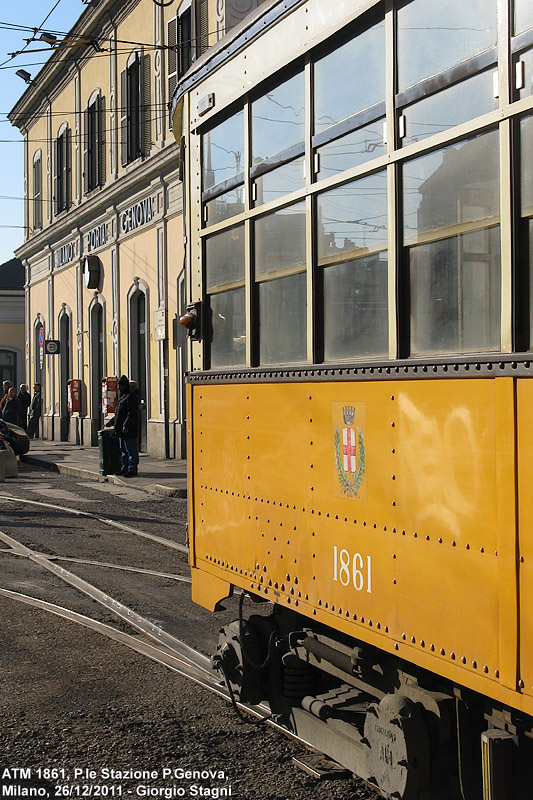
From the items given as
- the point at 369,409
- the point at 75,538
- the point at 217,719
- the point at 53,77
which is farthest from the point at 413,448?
the point at 53,77

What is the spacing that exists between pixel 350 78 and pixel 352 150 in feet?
0.83

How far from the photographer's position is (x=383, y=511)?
3.11 meters

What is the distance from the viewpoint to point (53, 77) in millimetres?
28078

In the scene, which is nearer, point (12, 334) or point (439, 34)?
point (439, 34)

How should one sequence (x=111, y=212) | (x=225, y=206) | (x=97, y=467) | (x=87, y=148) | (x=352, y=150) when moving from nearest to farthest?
(x=352, y=150)
(x=225, y=206)
(x=97, y=467)
(x=111, y=212)
(x=87, y=148)

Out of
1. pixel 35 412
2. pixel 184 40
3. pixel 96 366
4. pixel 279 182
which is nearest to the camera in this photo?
pixel 279 182

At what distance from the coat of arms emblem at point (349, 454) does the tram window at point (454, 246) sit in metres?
0.40

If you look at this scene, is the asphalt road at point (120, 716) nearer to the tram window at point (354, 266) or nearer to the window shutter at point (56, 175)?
the tram window at point (354, 266)

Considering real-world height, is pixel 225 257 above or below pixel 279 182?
below

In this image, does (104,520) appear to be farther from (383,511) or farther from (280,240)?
(383,511)

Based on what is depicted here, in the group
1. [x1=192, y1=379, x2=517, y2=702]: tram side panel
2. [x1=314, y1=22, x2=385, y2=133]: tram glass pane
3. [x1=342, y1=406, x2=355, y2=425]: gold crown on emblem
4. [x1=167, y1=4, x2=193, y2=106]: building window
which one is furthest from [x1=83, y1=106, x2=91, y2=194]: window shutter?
[x1=342, y1=406, x2=355, y2=425]: gold crown on emblem

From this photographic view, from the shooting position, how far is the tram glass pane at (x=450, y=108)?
8.75ft

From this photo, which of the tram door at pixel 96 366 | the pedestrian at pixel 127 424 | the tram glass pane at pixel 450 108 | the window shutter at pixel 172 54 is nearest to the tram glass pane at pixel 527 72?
the tram glass pane at pixel 450 108

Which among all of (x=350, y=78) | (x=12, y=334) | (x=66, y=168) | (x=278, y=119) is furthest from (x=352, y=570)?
(x=12, y=334)
